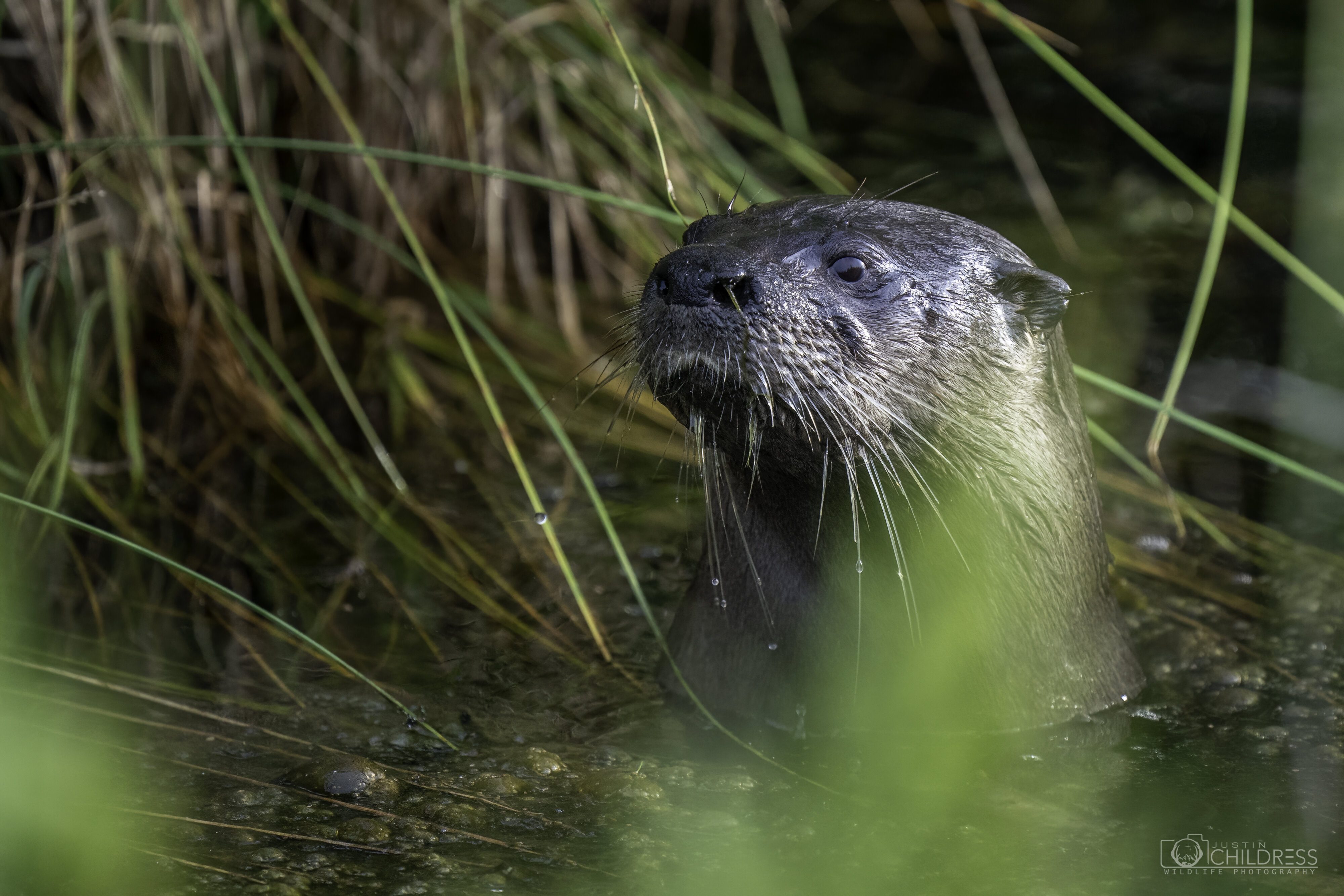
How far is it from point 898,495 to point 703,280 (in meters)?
0.48

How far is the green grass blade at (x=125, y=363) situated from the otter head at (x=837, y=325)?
1.40 m

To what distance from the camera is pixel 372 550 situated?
126 inches

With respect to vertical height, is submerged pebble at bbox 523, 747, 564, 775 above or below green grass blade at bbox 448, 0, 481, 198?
below

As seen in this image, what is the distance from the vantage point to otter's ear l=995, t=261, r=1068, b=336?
2.39 m

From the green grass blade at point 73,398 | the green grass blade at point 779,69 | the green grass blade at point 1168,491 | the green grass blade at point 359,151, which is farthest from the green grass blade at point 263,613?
the green grass blade at point 779,69

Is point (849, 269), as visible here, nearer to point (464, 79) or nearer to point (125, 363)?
point (464, 79)

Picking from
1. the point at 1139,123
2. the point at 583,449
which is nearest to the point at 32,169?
the point at 583,449

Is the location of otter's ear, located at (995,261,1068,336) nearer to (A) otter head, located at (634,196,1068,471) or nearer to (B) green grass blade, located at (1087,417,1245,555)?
(A) otter head, located at (634,196,1068,471)

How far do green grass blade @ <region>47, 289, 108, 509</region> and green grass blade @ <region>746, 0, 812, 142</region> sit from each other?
1652mm

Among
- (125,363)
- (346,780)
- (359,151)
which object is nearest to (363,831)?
(346,780)

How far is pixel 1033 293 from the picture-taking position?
2.43 metres

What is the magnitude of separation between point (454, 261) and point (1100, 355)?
6.05 ft

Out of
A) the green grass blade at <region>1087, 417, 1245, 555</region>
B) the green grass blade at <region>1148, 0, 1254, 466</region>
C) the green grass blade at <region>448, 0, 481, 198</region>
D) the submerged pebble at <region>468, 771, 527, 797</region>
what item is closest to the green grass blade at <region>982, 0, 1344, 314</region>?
the green grass blade at <region>1148, 0, 1254, 466</region>

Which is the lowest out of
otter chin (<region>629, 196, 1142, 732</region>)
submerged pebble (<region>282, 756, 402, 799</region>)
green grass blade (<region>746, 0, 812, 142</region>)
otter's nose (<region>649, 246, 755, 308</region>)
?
submerged pebble (<region>282, 756, 402, 799</region>)
